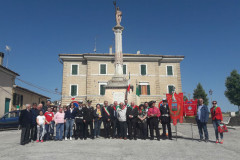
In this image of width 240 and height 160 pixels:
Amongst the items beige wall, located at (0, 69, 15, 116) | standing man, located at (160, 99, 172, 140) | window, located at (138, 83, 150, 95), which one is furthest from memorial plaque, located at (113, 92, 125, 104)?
window, located at (138, 83, 150, 95)

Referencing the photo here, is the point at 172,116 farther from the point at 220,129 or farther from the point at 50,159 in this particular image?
the point at 50,159

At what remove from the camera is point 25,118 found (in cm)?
722

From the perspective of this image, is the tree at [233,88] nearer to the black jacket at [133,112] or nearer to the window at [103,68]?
the window at [103,68]

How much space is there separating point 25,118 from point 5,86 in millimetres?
15496

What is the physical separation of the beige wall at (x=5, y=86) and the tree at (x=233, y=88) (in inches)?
1424

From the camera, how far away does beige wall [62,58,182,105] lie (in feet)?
90.0

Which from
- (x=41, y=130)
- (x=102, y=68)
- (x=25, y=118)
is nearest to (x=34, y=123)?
(x=41, y=130)

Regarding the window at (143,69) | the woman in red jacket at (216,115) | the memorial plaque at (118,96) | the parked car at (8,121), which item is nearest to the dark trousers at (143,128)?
the woman in red jacket at (216,115)

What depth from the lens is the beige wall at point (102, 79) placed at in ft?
90.0

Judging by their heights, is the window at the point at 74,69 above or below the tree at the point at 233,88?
above

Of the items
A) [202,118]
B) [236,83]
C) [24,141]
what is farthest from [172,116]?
[236,83]

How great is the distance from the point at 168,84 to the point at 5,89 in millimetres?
23224

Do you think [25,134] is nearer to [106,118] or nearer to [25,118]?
[25,118]

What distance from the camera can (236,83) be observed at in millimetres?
32625
